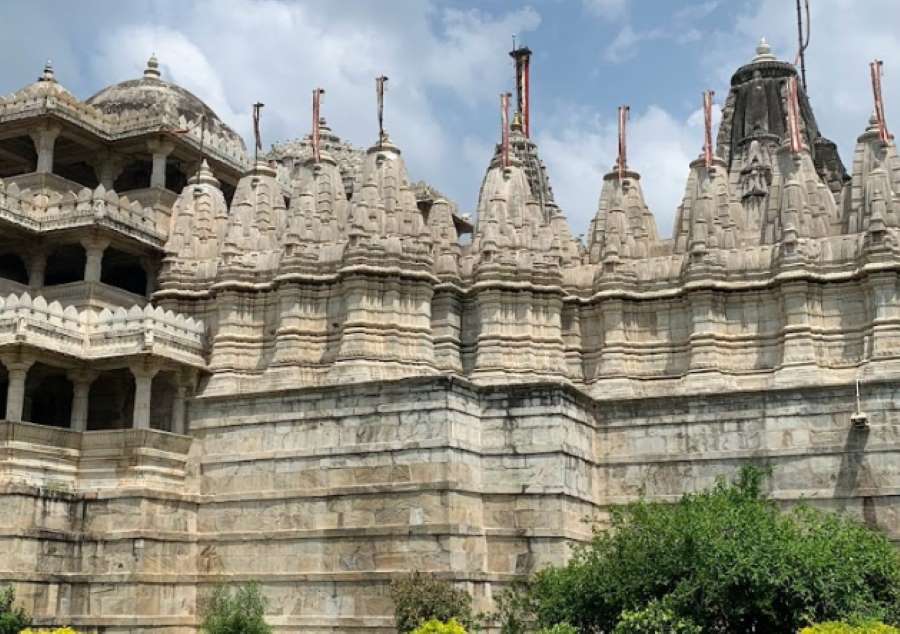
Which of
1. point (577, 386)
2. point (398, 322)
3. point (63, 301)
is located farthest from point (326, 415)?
point (63, 301)

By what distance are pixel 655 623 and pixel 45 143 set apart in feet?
78.3

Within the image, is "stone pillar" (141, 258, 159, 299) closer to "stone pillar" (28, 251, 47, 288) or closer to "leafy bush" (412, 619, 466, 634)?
"stone pillar" (28, 251, 47, 288)

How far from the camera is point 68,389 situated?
103 ft

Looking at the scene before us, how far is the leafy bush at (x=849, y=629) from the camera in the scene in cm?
1736

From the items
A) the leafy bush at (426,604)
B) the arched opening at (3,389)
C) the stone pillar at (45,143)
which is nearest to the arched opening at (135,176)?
the stone pillar at (45,143)

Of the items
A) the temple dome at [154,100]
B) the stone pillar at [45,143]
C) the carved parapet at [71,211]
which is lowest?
the carved parapet at [71,211]

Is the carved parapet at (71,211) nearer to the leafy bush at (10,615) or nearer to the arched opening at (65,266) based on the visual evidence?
the arched opening at (65,266)

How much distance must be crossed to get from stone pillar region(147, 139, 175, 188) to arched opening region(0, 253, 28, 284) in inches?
180

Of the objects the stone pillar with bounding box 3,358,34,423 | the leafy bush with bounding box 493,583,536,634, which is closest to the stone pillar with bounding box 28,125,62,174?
the stone pillar with bounding box 3,358,34,423

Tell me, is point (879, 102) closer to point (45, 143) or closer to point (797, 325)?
point (797, 325)

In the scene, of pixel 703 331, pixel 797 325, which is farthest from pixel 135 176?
pixel 797 325

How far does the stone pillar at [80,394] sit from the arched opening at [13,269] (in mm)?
7038

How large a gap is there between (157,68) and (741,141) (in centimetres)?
2248

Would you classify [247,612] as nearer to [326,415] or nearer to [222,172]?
[326,415]
